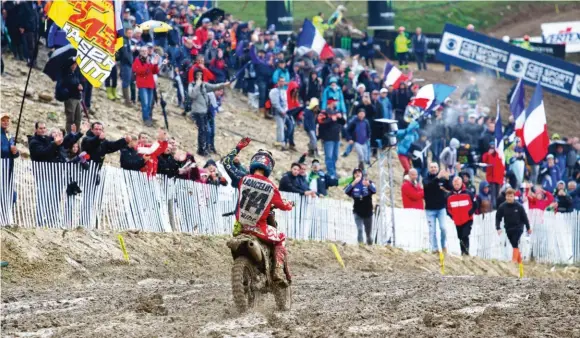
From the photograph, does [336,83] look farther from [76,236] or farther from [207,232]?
[76,236]

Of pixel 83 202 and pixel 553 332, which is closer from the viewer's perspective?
pixel 553 332

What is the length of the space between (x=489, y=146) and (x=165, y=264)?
47.5 feet

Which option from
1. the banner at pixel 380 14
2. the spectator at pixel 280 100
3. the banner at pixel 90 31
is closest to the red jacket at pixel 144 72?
the spectator at pixel 280 100

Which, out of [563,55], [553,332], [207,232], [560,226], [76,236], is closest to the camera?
[553,332]

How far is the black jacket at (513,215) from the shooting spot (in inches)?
957

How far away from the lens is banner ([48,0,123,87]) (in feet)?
66.1

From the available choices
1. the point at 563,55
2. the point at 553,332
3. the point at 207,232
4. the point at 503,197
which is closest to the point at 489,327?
the point at 553,332

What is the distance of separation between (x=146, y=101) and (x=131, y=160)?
7.32 meters

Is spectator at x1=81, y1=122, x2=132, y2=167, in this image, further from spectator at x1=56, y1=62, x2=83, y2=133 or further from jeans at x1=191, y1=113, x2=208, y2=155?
jeans at x1=191, y1=113, x2=208, y2=155

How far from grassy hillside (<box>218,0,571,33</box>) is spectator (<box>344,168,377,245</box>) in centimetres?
2839

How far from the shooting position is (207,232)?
848 inches

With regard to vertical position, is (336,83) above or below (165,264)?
above

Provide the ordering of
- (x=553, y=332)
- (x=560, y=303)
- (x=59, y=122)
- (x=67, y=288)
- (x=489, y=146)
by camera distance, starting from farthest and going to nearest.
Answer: (x=489, y=146), (x=59, y=122), (x=67, y=288), (x=560, y=303), (x=553, y=332)

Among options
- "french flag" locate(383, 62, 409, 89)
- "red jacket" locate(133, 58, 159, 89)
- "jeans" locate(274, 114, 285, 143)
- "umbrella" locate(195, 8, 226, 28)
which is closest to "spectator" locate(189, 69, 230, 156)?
"red jacket" locate(133, 58, 159, 89)
